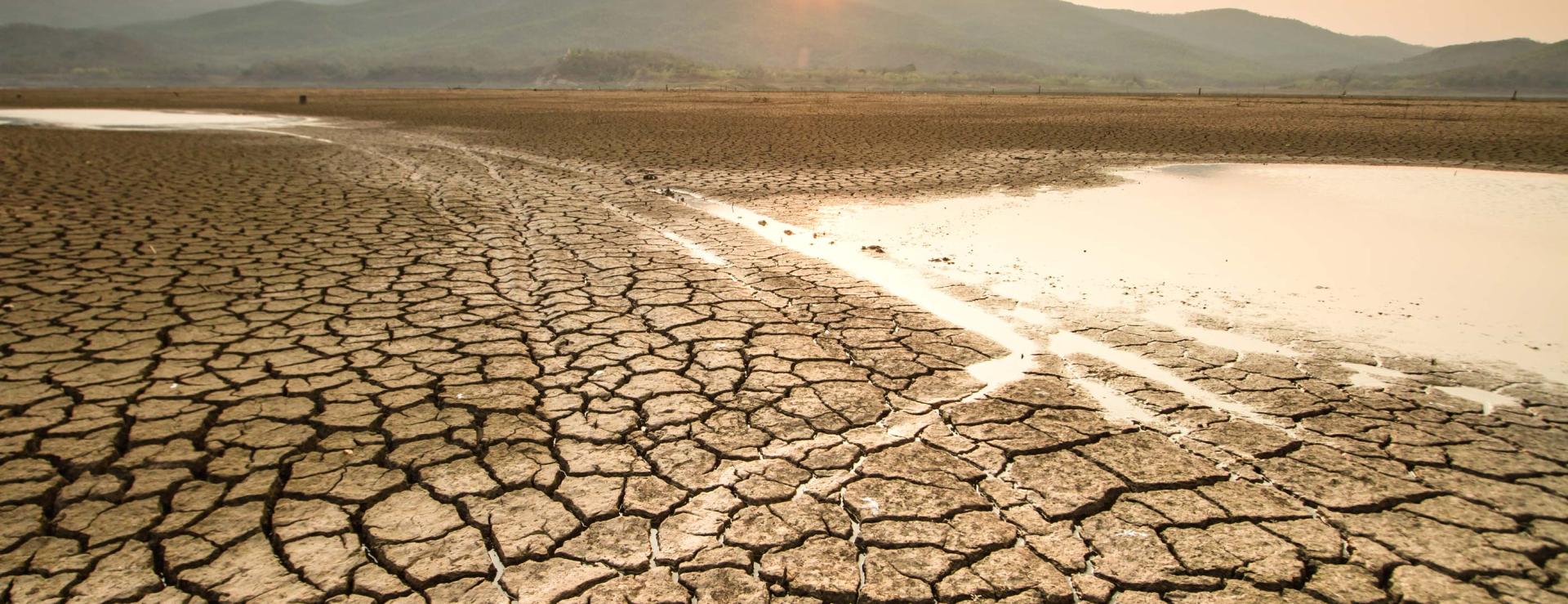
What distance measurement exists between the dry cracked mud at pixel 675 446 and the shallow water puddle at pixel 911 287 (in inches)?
4.4

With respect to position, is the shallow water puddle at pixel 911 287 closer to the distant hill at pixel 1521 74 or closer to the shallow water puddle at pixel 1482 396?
the shallow water puddle at pixel 1482 396

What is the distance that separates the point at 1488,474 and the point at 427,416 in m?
3.87

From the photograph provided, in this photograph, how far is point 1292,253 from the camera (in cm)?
567

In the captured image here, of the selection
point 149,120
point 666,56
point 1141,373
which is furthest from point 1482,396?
point 666,56

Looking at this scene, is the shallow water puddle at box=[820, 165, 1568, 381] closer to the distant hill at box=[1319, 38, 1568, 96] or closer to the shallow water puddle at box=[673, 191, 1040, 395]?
the shallow water puddle at box=[673, 191, 1040, 395]

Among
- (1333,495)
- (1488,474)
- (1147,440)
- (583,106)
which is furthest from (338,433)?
(583,106)

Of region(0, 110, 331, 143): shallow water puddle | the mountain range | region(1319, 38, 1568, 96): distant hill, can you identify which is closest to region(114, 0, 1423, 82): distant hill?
the mountain range

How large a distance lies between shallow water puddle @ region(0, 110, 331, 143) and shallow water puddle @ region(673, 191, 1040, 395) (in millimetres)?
11359

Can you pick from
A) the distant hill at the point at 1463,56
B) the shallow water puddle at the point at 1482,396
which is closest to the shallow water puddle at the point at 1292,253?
the shallow water puddle at the point at 1482,396

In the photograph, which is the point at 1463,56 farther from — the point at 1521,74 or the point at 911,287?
the point at 911,287

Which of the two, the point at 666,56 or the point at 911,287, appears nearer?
the point at 911,287

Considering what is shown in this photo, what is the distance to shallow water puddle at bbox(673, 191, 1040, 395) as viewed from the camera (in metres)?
3.55

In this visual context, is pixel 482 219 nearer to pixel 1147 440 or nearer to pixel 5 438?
pixel 5 438

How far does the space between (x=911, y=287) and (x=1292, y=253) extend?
315 centimetres
